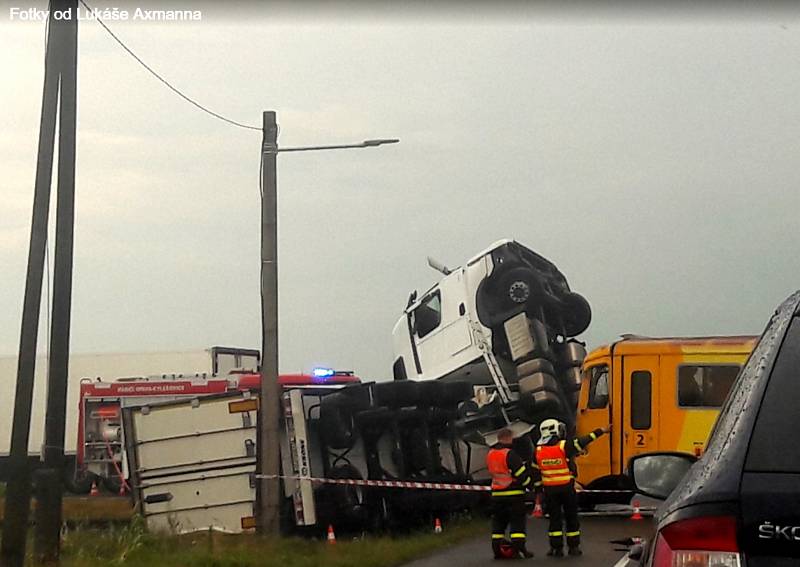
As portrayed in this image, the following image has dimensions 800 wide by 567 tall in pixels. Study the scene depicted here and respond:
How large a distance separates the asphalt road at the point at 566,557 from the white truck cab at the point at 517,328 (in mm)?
2008

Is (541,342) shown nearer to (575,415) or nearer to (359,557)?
(575,415)

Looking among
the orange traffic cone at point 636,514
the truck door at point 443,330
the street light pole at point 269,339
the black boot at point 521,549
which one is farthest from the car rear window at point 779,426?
the truck door at point 443,330

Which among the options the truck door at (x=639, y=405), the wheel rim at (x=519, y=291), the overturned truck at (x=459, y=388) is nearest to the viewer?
the overturned truck at (x=459, y=388)

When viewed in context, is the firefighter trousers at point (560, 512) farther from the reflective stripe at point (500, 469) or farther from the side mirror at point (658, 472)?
the side mirror at point (658, 472)

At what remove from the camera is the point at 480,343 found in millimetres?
19141

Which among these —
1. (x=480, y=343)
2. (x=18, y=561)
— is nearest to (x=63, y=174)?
(x=18, y=561)

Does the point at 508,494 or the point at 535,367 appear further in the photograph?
the point at 535,367

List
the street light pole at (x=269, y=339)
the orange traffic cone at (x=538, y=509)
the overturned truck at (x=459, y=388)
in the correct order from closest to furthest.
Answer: the street light pole at (x=269, y=339)
the overturned truck at (x=459, y=388)
the orange traffic cone at (x=538, y=509)

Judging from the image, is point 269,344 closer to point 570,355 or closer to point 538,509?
point 538,509

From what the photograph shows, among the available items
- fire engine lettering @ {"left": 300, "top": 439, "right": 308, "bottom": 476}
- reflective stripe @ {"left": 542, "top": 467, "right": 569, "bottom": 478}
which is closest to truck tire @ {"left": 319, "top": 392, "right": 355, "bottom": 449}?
fire engine lettering @ {"left": 300, "top": 439, "right": 308, "bottom": 476}

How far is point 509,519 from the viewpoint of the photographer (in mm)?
13625

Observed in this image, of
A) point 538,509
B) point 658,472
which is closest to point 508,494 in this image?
point 538,509

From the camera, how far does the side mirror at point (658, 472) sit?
4492 mm

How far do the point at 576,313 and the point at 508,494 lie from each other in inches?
245
